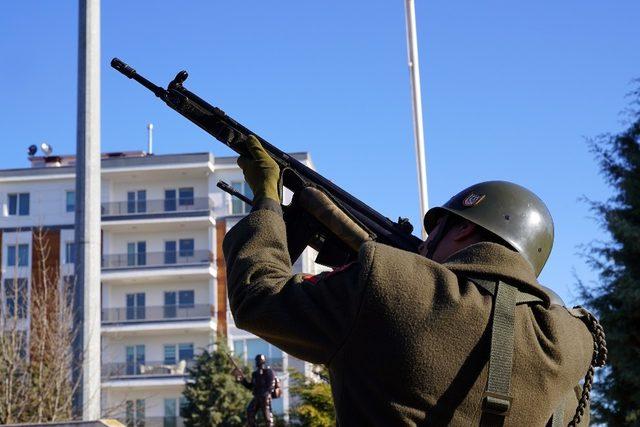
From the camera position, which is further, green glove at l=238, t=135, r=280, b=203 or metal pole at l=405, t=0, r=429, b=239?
metal pole at l=405, t=0, r=429, b=239

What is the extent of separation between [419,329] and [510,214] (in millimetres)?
742

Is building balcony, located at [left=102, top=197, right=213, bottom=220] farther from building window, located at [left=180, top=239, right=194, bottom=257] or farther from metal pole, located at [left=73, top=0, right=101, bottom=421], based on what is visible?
metal pole, located at [left=73, top=0, right=101, bottom=421]

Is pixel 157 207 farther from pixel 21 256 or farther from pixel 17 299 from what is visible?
pixel 17 299

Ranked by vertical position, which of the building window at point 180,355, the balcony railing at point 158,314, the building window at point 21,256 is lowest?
the building window at point 180,355

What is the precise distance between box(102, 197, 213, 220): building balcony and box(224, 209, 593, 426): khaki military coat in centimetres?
5248

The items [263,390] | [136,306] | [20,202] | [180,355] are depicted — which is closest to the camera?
[263,390]

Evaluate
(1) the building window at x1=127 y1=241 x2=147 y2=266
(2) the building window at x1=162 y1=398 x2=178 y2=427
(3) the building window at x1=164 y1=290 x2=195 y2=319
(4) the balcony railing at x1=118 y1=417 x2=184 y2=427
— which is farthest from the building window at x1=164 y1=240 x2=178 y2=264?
(4) the balcony railing at x1=118 y1=417 x2=184 y2=427

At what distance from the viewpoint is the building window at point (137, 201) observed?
55875 mm

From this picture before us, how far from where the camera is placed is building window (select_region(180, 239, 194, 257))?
181 ft

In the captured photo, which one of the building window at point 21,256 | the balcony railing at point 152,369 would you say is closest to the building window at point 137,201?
the building window at point 21,256

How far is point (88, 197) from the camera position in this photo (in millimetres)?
13000

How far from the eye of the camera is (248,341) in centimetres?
5497

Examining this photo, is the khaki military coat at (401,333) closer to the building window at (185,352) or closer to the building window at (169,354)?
the building window at (185,352)

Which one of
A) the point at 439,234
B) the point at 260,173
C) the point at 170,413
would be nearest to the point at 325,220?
the point at 260,173
